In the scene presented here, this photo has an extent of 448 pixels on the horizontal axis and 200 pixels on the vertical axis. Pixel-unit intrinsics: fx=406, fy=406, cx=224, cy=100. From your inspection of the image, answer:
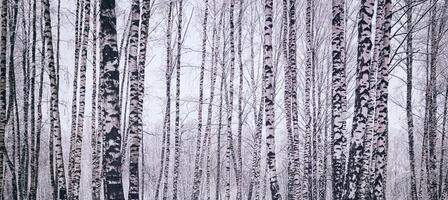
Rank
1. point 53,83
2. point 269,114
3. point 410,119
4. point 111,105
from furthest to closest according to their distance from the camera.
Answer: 1. point 410,119
2. point 53,83
3. point 269,114
4. point 111,105

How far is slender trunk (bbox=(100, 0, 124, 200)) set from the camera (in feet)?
25.6

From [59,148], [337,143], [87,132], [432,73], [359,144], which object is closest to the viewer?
[359,144]

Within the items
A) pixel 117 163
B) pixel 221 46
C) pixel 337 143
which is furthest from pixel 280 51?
pixel 117 163

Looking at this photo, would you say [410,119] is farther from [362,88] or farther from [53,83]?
[53,83]

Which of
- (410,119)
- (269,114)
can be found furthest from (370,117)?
(410,119)

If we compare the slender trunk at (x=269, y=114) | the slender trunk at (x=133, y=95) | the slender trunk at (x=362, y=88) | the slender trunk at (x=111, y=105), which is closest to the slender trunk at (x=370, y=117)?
the slender trunk at (x=362, y=88)

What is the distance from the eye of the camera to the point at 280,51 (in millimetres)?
21547

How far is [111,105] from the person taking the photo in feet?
26.3

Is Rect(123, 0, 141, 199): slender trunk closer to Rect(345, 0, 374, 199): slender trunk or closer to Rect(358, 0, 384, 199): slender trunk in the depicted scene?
Rect(345, 0, 374, 199): slender trunk

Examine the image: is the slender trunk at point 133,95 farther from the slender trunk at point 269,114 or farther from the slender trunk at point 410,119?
the slender trunk at point 410,119

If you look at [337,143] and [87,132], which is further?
[87,132]

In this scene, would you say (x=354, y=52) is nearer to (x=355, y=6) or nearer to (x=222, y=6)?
(x=355, y=6)

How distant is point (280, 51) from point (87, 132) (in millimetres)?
88390

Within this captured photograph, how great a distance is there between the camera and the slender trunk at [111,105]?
7.81 m
